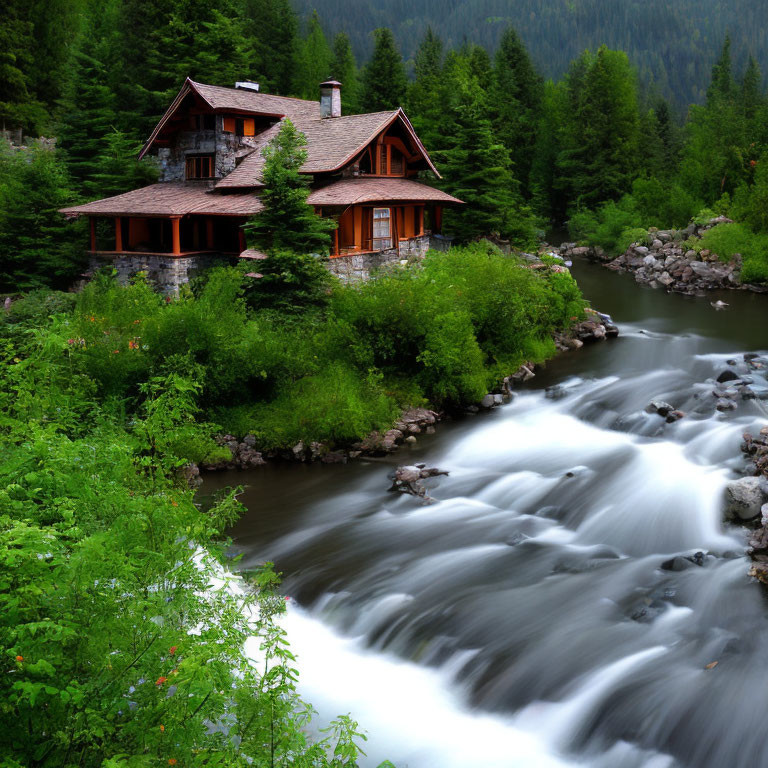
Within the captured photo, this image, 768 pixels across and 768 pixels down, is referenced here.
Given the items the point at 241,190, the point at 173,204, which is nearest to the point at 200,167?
the point at 241,190

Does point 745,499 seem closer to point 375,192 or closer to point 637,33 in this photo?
point 375,192

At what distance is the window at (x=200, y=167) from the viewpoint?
33.8 meters

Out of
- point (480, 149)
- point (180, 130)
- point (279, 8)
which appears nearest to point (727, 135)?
point (480, 149)

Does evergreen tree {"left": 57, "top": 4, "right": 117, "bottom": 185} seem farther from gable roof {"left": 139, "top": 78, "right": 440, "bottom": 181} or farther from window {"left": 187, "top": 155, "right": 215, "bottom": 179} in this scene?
window {"left": 187, "top": 155, "right": 215, "bottom": 179}

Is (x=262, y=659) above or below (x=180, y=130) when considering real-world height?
below

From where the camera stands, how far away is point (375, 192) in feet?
101

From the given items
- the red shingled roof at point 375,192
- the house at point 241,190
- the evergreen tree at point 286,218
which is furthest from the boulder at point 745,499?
the red shingled roof at point 375,192

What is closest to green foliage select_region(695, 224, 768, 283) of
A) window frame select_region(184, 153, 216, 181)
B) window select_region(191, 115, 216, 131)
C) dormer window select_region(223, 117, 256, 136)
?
dormer window select_region(223, 117, 256, 136)

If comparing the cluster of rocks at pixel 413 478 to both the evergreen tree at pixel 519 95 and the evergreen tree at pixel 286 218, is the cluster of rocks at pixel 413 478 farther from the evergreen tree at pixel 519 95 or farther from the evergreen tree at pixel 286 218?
the evergreen tree at pixel 519 95

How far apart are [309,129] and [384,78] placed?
861 inches

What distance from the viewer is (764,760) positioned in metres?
9.62

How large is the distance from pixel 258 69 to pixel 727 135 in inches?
1303

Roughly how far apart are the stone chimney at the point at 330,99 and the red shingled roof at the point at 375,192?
4.57 metres

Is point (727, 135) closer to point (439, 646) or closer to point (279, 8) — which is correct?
point (279, 8)
